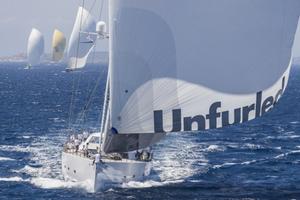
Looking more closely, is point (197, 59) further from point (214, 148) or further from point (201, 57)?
point (214, 148)

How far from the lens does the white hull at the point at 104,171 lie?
49.4 m

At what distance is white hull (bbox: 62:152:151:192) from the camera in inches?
1944

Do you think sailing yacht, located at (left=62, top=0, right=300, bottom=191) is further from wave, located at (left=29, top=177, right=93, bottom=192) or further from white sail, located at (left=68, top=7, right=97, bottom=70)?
white sail, located at (left=68, top=7, right=97, bottom=70)

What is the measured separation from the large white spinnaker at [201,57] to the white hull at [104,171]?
6266 millimetres

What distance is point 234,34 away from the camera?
42.8 meters

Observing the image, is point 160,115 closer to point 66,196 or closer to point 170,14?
point 170,14

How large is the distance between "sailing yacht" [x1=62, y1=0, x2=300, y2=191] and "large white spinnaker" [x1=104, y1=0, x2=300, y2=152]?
0.20 feet

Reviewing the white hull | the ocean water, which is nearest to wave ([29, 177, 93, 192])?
the ocean water

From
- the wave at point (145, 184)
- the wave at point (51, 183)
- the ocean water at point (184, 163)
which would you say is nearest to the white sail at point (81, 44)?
the ocean water at point (184, 163)

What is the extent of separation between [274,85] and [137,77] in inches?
333

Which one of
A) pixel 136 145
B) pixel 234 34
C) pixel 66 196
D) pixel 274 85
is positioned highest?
pixel 234 34

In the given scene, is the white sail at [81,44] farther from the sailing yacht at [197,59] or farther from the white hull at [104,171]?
the sailing yacht at [197,59]

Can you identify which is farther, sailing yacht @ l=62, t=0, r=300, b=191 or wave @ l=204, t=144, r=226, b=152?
→ wave @ l=204, t=144, r=226, b=152

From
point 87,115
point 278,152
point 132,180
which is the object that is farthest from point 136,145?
point 87,115
